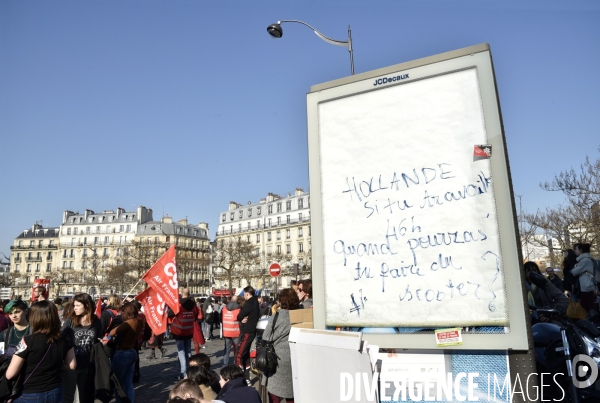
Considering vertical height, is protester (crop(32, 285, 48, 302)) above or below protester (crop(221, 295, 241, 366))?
above

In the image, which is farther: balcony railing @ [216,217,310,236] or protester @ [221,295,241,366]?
balcony railing @ [216,217,310,236]

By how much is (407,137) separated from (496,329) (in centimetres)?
110

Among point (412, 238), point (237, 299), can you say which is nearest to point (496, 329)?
point (412, 238)

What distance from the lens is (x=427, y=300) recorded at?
2336 millimetres

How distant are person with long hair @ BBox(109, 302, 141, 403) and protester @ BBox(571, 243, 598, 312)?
7.45 m

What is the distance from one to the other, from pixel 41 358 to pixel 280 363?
7.81 feet

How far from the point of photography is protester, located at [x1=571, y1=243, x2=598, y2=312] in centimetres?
739

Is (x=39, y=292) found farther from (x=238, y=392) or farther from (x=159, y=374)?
(x=238, y=392)

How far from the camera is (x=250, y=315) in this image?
8523 mm

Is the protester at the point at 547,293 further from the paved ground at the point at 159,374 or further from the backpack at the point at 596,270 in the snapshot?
the paved ground at the point at 159,374

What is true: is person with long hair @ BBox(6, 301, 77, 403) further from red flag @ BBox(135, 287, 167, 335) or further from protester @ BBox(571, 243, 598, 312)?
protester @ BBox(571, 243, 598, 312)

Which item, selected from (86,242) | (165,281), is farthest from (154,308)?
(86,242)

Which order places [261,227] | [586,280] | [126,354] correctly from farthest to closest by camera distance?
[261,227] < [586,280] < [126,354]

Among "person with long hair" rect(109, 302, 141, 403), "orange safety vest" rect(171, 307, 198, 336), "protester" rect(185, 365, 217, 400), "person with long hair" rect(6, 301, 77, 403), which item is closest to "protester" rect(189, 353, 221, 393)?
"protester" rect(185, 365, 217, 400)
